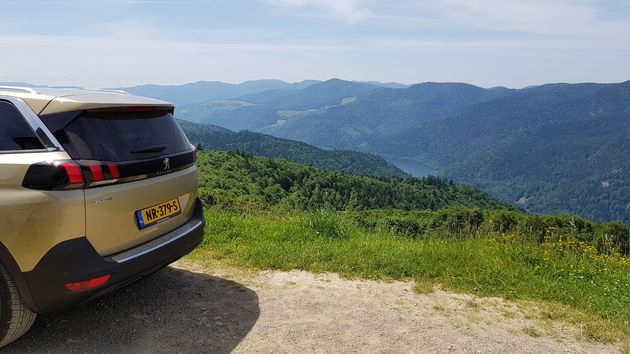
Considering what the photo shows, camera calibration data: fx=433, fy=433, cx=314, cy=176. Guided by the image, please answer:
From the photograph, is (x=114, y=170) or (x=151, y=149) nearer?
(x=114, y=170)

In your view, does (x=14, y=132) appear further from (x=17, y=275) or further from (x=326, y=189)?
(x=326, y=189)

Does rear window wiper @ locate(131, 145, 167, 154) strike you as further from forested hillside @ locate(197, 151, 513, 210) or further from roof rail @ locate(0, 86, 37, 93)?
forested hillside @ locate(197, 151, 513, 210)

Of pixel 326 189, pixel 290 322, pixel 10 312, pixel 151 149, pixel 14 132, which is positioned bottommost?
pixel 326 189

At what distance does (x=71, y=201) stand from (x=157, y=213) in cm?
87

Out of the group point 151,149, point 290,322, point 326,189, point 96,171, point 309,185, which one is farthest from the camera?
point 326,189

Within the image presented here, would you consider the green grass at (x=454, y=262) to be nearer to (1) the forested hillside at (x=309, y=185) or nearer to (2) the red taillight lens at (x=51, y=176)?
(2) the red taillight lens at (x=51, y=176)

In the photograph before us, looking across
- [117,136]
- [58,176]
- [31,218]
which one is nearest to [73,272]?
[31,218]

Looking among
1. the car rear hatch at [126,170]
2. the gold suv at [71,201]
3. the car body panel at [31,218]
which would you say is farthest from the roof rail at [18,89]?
the car body panel at [31,218]

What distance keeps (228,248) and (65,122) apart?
11.3ft

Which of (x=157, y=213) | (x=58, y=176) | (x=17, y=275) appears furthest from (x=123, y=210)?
(x=17, y=275)

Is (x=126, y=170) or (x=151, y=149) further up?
(x=151, y=149)

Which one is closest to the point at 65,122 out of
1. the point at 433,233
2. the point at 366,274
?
the point at 366,274

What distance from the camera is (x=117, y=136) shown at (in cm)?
375

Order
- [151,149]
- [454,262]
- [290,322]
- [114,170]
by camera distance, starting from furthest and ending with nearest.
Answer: [454,262] → [290,322] → [151,149] → [114,170]
